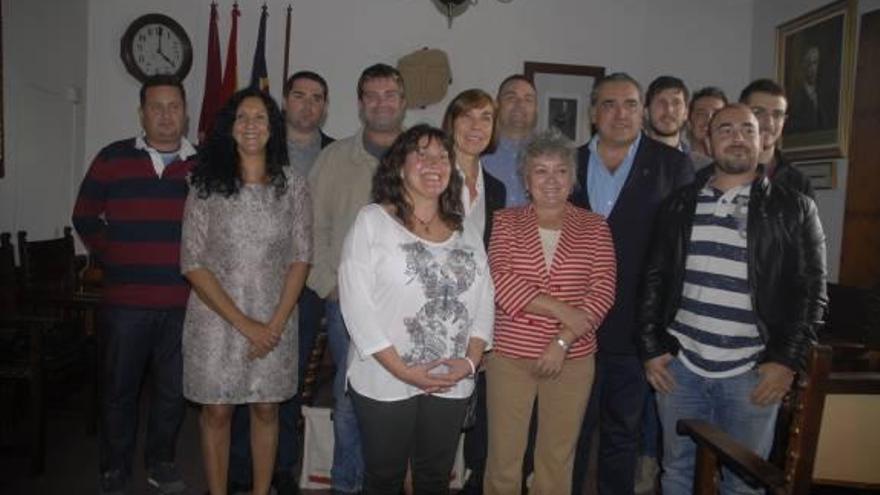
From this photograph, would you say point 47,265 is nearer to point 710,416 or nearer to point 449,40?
point 449,40

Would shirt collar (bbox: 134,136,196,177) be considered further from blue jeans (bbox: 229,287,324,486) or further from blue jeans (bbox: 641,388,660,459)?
blue jeans (bbox: 641,388,660,459)

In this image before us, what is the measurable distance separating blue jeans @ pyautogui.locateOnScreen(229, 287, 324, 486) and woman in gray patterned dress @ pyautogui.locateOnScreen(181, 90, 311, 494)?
0.34 meters

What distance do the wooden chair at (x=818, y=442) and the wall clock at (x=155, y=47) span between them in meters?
4.57

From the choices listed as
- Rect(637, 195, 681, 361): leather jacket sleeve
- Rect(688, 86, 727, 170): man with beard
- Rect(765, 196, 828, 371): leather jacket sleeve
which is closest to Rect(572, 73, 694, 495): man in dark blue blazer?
Rect(637, 195, 681, 361): leather jacket sleeve

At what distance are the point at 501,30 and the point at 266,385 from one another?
388 cm

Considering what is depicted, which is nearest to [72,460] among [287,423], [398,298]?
[287,423]

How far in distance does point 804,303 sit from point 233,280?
5.96ft

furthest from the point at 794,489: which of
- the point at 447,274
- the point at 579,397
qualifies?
A: the point at 447,274

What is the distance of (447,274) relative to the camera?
1.97m

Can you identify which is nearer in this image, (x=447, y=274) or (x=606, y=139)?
(x=447, y=274)

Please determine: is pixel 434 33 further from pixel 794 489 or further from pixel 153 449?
pixel 794 489

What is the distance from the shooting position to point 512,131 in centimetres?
274

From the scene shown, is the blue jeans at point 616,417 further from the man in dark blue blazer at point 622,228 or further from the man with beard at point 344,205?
the man with beard at point 344,205

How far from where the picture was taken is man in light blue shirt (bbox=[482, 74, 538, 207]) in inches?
106
